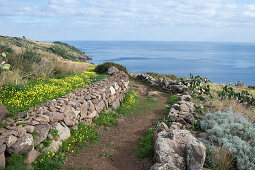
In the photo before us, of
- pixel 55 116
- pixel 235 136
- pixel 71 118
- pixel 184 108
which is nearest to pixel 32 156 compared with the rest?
pixel 55 116

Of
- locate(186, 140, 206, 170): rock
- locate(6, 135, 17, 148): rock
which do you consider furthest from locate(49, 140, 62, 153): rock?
locate(186, 140, 206, 170): rock

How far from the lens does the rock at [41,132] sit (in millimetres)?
5113

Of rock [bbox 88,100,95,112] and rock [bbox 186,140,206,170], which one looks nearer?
rock [bbox 186,140,206,170]

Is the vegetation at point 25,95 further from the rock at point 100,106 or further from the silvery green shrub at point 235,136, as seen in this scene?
the silvery green shrub at point 235,136

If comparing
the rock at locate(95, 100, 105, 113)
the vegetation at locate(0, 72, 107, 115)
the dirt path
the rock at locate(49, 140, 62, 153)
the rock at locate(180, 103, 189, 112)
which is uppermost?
the vegetation at locate(0, 72, 107, 115)

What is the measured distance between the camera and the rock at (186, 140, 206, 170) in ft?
16.3

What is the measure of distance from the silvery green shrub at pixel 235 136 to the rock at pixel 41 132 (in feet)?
16.3

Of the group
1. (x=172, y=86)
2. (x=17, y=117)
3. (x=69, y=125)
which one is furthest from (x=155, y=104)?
Result: (x=17, y=117)

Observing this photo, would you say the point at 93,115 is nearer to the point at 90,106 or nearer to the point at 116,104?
the point at 90,106

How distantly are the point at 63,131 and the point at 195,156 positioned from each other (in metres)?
3.91

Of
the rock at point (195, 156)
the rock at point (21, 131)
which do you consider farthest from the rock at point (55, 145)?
the rock at point (195, 156)

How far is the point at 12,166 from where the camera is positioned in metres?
4.19

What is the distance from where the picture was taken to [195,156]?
5.06 m

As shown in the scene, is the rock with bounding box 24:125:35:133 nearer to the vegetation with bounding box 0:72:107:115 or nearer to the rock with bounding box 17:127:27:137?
the rock with bounding box 17:127:27:137
